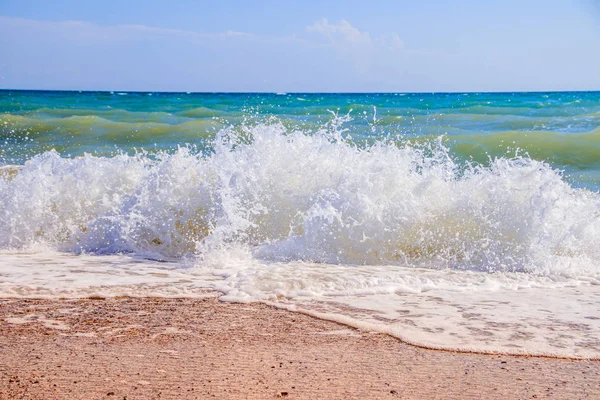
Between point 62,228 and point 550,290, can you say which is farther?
point 62,228

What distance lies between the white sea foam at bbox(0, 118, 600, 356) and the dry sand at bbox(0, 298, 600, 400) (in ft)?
2.19

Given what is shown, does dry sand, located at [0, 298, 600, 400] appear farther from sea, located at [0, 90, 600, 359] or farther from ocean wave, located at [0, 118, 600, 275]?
ocean wave, located at [0, 118, 600, 275]

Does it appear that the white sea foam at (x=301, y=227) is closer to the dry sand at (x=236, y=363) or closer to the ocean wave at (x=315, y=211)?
the ocean wave at (x=315, y=211)

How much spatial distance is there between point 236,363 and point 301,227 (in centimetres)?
313

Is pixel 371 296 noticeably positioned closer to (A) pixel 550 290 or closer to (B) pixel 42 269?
(A) pixel 550 290

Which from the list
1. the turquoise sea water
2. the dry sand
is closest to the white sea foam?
the dry sand

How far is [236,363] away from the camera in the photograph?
3148mm

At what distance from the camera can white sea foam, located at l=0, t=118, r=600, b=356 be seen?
4.87 meters

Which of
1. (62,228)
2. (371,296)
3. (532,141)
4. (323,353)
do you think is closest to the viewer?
(323,353)

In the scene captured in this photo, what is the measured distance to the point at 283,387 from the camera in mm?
2863

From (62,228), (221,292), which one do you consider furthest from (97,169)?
(221,292)

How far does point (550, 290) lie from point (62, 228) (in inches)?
169

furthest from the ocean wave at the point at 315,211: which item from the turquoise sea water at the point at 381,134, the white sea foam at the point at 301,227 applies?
the turquoise sea water at the point at 381,134

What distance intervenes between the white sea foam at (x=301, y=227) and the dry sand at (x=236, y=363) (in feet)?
2.19
